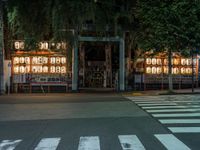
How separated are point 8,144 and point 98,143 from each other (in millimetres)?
2292

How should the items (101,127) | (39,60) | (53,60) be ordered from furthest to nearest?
1. (53,60)
2. (39,60)
3. (101,127)

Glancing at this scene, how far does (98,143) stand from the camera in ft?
35.5

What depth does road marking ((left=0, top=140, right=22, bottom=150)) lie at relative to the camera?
10.6 m

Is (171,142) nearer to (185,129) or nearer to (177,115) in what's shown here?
(185,129)

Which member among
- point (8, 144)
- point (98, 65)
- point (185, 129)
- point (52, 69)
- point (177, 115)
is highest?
point (98, 65)

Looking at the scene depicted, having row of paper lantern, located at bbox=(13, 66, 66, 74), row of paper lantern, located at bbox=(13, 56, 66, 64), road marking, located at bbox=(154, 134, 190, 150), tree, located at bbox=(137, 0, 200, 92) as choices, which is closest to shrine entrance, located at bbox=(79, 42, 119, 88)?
row of paper lantern, located at bbox=(13, 56, 66, 64)

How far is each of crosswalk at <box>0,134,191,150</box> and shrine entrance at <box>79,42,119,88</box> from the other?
23.0m

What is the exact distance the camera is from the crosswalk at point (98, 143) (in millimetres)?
10344

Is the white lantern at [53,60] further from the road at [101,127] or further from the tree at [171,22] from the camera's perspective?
the road at [101,127]

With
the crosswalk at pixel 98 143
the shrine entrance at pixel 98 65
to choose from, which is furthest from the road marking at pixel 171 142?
the shrine entrance at pixel 98 65

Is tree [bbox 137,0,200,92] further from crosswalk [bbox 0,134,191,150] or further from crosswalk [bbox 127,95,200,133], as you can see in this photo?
crosswalk [bbox 0,134,191,150]

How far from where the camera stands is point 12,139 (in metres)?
11.8

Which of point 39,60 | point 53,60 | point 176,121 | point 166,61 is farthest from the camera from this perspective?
point 166,61

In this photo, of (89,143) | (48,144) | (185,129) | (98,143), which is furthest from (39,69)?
(98,143)
